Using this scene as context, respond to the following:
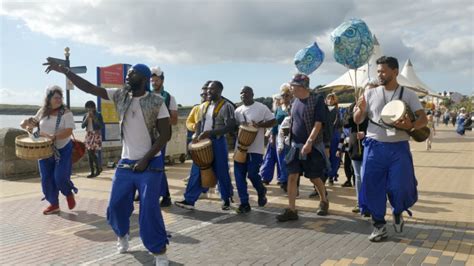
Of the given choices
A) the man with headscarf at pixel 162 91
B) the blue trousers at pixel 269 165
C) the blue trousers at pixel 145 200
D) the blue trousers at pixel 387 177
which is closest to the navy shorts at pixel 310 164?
the blue trousers at pixel 387 177

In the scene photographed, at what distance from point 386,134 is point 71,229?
398 cm

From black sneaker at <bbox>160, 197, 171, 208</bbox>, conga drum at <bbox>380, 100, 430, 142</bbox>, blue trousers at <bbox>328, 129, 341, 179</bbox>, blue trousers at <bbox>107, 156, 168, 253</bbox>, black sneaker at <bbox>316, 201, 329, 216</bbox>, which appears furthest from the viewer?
blue trousers at <bbox>328, 129, 341, 179</bbox>

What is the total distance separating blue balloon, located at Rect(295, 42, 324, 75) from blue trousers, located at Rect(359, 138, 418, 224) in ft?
35.4

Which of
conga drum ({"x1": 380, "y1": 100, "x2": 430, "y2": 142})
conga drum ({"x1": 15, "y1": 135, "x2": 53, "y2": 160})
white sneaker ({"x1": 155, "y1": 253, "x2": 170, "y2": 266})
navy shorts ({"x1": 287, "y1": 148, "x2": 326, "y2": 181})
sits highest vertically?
conga drum ({"x1": 380, "y1": 100, "x2": 430, "y2": 142})

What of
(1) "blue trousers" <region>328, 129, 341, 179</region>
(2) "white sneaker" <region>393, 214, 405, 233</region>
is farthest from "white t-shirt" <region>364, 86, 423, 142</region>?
(1) "blue trousers" <region>328, 129, 341, 179</region>

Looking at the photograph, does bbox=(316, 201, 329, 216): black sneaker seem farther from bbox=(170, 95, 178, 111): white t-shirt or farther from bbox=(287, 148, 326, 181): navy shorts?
bbox=(170, 95, 178, 111): white t-shirt

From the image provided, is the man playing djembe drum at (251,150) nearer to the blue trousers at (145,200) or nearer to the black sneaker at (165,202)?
the black sneaker at (165,202)

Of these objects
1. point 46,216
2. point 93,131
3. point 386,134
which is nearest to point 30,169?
point 93,131

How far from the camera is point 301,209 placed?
703 cm

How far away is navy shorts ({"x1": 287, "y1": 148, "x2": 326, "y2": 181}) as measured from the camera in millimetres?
6184

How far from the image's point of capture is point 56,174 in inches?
260

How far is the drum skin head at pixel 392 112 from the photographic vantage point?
4805 millimetres

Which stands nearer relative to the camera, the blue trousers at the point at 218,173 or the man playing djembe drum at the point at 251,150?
the blue trousers at the point at 218,173

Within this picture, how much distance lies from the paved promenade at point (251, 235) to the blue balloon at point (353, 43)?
199 inches
